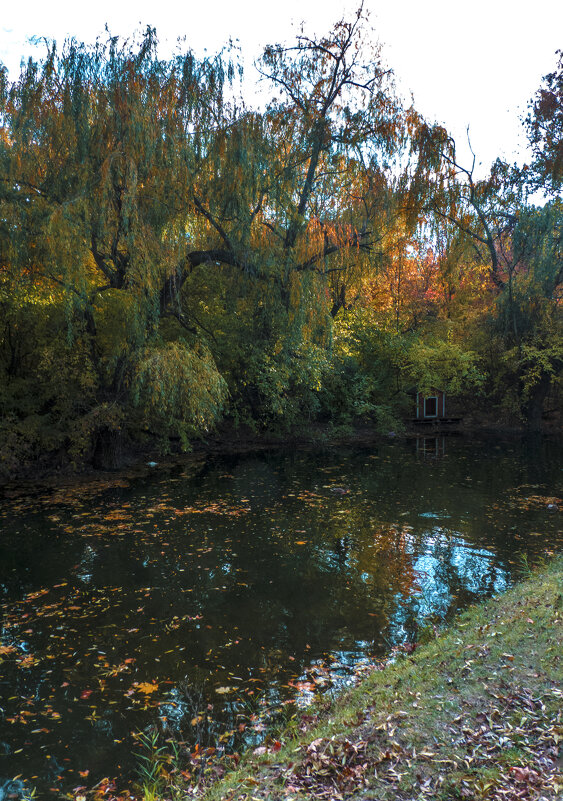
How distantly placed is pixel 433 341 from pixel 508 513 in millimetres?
16372

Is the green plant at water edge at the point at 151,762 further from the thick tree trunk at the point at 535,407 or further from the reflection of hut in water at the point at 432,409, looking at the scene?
the thick tree trunk at the point at 535,407

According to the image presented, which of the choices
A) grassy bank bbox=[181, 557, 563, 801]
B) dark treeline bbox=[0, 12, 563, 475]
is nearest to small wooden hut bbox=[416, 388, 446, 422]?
dark treeline bbox=[0, 12, 563, 475]

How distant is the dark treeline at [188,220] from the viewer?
10641mm

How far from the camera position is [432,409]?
27.8m

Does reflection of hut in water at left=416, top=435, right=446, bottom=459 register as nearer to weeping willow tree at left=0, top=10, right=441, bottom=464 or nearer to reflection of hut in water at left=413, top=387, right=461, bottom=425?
reflection of hut in water at left=413, top=387, right=461, bottom=425

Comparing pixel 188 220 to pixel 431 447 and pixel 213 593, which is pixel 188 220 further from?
pixel 431 447

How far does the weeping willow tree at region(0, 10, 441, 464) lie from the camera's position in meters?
10.6

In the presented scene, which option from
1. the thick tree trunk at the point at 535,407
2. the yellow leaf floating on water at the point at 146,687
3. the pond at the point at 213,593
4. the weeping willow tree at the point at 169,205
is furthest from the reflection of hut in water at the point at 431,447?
the yellow leaf floating on water at the point at 146,687

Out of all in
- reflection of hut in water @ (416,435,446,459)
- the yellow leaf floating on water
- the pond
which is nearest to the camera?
the pond

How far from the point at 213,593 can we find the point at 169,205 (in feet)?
26.3

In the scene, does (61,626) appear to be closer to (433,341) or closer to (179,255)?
(179,255)

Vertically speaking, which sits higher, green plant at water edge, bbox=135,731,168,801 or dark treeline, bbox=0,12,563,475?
dark treeline, bbox=0,12,563,475

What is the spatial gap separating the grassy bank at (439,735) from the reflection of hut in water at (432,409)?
895 inches

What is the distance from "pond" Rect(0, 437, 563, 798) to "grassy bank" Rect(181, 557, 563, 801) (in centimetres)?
67
